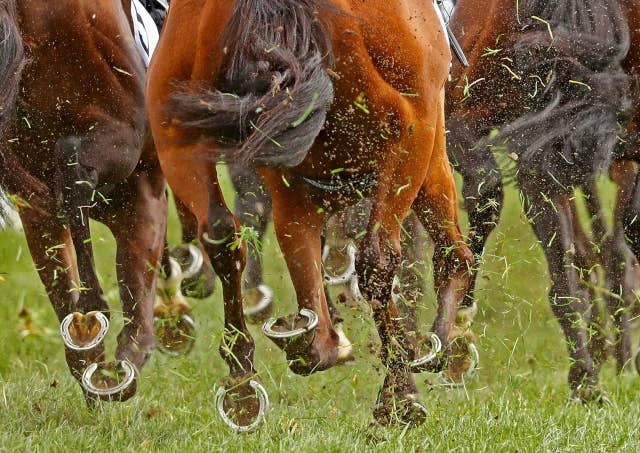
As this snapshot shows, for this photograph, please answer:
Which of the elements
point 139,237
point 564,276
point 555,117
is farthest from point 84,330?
point 555,117

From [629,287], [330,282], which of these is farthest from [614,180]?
[330,282]

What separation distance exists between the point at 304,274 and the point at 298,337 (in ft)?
0.93

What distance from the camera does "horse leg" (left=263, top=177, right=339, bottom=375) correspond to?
16.7 feet

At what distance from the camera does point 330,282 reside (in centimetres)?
681

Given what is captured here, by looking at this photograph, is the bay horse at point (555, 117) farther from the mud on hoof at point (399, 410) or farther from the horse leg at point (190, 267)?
the horse leg at point (190, 267)

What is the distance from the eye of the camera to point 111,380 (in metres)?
5.48

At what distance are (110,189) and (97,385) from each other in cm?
97

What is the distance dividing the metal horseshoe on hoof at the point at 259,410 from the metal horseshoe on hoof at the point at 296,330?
0.69 ft

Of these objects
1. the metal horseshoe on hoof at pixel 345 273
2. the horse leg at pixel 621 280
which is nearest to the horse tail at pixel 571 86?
the horse leg at pixel 621 280

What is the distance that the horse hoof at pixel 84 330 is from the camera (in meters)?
5.46

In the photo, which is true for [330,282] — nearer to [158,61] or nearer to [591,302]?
[591,302]

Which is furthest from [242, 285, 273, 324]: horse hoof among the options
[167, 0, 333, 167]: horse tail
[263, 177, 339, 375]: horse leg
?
[167, 0, 333, 167]: horse tail

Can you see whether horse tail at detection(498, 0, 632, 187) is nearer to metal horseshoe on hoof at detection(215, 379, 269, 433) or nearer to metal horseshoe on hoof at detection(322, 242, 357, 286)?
metal horseshoe on hoof at detection(322, 242, 357, 286)

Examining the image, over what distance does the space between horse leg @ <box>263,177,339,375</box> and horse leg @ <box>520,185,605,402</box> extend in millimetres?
1411
